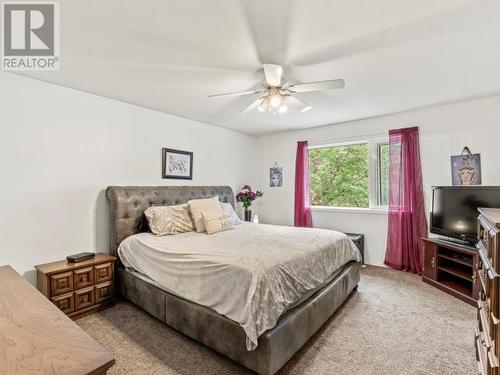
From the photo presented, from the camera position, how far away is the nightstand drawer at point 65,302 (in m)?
2.32

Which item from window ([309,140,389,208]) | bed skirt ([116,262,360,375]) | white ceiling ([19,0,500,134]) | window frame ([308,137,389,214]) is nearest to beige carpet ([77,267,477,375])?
bed skirt ([116,262,360,375])

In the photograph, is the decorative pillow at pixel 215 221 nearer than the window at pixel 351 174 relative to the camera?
Yes

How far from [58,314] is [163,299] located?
109cm

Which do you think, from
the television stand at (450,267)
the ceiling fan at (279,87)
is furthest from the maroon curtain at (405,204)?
the ceiling fan at (279,87)

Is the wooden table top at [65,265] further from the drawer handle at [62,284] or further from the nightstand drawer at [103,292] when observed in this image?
the nightstand drawer at [103,292]

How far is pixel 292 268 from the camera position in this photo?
197 centimetres

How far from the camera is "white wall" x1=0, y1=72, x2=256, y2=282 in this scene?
2.43 m

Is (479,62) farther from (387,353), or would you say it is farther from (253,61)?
(387,353)

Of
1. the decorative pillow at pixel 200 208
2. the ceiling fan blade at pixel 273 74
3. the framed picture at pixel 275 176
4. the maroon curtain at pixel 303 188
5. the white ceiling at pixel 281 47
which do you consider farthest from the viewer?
the framed picture at pixel 275 176

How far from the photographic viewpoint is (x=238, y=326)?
1.70 meters

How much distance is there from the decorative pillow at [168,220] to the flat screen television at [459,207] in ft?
10.6

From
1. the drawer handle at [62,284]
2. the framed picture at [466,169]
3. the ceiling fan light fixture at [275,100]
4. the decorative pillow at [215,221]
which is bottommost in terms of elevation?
the drawer handle at [62,284]

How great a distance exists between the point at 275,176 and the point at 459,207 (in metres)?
3.03

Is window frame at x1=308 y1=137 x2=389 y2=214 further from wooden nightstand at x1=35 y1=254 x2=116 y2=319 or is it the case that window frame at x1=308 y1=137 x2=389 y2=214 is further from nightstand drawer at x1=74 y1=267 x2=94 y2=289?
nightstand drawer at x1=74 y1=267 x2=94 y2=289
